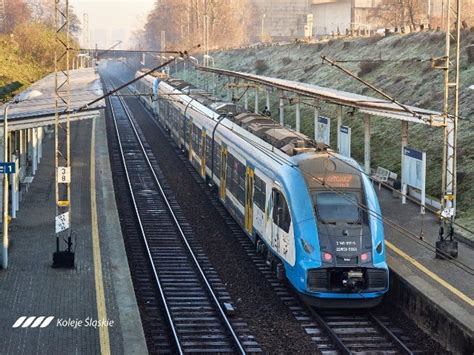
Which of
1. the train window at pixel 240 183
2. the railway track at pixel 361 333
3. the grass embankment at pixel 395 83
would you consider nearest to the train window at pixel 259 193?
the train window at pixel 240 183

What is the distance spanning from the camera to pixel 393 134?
32.7 meters

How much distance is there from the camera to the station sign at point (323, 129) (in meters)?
29.5

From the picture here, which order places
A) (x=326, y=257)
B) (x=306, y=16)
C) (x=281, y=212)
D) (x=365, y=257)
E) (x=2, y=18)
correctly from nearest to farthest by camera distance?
(x=326, y=257) → (x=365, y=257) → (x=281, y=212) → (x=2, y=18) → (x=306, y=16)

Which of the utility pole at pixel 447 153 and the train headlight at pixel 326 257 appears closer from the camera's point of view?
the train headlight at pixel 326 257

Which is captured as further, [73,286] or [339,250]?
[73,286]

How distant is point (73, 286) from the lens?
670 inches

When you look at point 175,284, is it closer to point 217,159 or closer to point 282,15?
point 217,159

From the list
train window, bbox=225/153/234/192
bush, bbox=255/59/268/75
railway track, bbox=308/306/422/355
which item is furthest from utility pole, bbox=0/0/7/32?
railway track, bbox=308/306/422/355

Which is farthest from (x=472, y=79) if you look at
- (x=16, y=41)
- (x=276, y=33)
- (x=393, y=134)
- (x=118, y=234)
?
(x=276, y=33)

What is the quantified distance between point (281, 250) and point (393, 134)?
1699cm

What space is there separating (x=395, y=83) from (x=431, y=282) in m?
24.9

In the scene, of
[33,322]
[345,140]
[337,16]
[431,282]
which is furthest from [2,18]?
[431,282]

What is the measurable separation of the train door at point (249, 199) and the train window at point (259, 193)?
0.46 m

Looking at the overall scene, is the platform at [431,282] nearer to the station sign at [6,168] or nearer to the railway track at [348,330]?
the railway track at [348,330]
